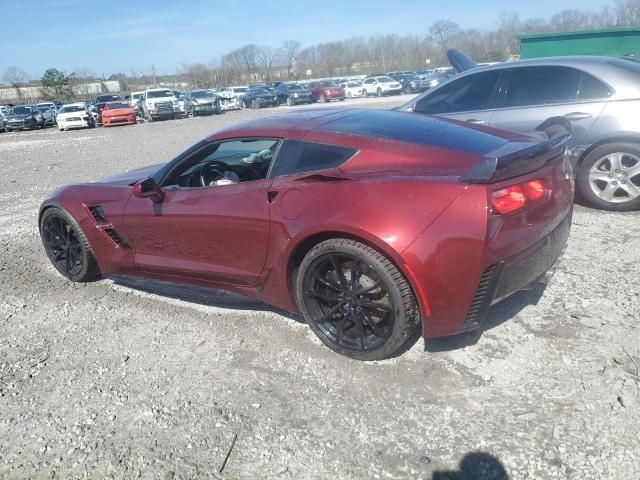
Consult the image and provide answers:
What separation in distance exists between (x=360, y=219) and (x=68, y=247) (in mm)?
3082

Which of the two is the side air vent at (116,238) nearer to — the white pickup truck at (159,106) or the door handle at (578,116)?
the door handle at (578,116)

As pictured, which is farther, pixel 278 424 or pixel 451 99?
pixel 451 99

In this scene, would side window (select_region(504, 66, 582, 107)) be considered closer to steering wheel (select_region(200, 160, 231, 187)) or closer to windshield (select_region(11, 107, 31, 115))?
steering wheel (select_region(200, 160, 231, 187))

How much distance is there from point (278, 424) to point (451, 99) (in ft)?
15.6

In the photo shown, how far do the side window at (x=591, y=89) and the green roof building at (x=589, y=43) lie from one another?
8234 millimetres

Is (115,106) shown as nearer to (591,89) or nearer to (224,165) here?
(224,165)

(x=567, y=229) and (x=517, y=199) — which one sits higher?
(x=517, y=199)

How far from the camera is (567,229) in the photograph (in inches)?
126

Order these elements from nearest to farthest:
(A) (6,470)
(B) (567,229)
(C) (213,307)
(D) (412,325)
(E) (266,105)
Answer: (A) (6,470) → (D) (412,325) → (B) (567,229) → (C) (213,307) → (E) (266,105)

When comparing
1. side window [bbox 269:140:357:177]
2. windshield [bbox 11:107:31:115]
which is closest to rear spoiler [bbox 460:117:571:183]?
side window [bbox 269:140:357:177]

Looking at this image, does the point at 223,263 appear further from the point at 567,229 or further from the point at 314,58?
the point at 314,58

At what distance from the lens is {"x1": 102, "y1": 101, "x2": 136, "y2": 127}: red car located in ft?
91.1

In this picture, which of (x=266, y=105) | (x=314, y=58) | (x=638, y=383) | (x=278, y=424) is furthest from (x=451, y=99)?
(x=314, y=58)

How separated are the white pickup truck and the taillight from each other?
3026cm
